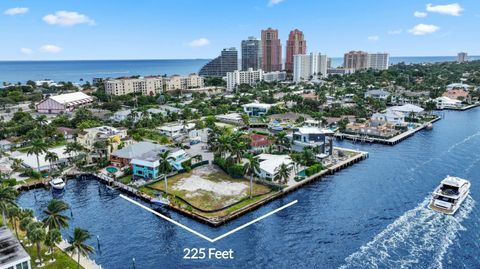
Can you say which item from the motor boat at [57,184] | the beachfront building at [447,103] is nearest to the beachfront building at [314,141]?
the motor boat at [57,184]

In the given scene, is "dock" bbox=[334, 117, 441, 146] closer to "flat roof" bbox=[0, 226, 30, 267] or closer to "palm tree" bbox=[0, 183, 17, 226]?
"palm tree" bbox=[0, 183, 17, 226]

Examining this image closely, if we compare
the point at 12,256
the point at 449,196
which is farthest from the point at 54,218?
the point at 449,196

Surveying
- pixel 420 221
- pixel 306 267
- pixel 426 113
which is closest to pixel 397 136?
pixel 426 113

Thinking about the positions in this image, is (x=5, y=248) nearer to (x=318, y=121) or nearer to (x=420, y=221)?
(x=420, y=221)

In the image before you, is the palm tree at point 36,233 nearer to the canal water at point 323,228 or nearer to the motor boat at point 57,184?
the canal water at point 323,228

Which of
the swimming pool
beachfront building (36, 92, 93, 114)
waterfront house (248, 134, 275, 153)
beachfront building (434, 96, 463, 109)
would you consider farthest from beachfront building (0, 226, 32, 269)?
A: beachfront building (434, 96, 463, 109)

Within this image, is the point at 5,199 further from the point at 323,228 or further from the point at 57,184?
the point at 323,228
